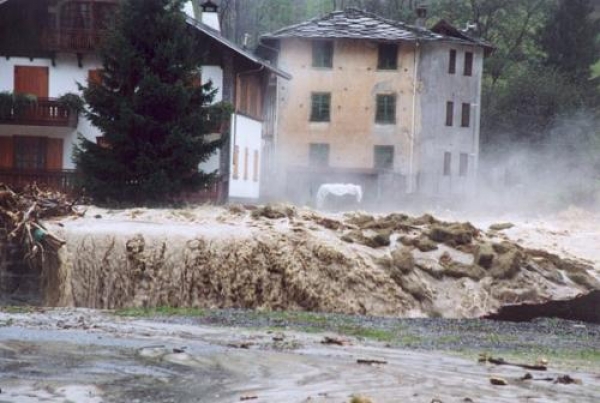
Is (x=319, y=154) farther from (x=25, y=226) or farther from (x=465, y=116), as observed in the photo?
(x=25, y=226)

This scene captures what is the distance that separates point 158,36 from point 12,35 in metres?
11.4

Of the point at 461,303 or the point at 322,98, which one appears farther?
the point at 322,98

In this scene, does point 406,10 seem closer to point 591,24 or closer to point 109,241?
point 591,24

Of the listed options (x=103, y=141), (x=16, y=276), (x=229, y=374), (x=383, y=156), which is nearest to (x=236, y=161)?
(x=103, y=141)

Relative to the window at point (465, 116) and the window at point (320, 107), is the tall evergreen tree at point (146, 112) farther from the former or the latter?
the window at point (465, 116)

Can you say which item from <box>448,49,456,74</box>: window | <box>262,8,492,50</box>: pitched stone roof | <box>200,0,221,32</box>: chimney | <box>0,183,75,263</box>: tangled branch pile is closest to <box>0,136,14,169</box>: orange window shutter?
<box>200,0,221,32</box>: chimney

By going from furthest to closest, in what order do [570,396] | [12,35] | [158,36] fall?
[12,35]
[158,36]
[570,396]

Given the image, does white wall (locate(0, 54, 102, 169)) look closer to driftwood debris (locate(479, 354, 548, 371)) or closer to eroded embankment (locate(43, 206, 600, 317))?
eroded embankment (locate(43, 206, 600, 317))

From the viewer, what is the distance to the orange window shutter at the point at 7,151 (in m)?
49.7

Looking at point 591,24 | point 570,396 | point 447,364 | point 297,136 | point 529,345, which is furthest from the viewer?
point 591,24

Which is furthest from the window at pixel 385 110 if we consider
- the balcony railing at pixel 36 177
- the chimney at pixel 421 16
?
the balcony railing at pixel 36 177

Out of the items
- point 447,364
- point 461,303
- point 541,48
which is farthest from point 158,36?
point 541,48

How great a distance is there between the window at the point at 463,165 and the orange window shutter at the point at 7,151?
31579 mm

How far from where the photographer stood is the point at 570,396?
1609 cm
